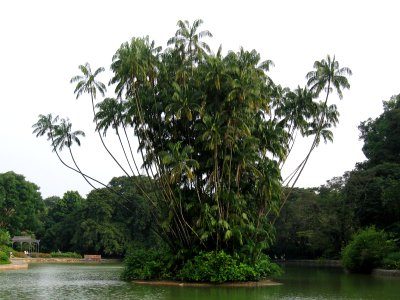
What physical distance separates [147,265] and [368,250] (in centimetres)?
1987

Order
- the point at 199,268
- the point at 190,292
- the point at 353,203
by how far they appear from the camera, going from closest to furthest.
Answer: the point at 190,292, the point at 199,268, the point at 353,203

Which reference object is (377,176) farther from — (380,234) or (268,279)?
(268,279)

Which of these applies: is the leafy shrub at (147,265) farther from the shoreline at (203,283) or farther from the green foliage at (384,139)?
the green foliage at (384,139)

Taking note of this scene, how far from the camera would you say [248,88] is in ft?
108

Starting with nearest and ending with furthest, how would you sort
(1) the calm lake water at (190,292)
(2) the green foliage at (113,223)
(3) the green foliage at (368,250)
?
(1) the calm lake water at (190,292), (3) the green foliage at (368,250), (2) the green foliage at (113,223)

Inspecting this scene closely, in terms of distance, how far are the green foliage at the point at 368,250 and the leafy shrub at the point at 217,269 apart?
1545cm

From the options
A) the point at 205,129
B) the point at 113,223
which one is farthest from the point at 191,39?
the point at 113,223

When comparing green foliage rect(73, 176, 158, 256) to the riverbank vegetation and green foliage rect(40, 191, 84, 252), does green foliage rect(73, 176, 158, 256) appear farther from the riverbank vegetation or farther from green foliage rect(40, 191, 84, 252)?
the riverbank vegetation

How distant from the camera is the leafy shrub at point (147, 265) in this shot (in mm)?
36031

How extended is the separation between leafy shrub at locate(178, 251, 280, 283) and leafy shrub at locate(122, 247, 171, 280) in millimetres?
1958

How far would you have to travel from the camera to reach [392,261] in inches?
1690

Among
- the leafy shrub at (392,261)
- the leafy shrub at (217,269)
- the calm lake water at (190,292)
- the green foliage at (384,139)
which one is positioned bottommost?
the calm lake water at (190,292)

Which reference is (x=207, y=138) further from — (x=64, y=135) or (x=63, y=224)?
(x=63, y=224)

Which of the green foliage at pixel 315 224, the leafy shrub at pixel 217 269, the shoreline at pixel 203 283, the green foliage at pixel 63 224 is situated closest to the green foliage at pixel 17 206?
the green foliage at pixel 63 224
